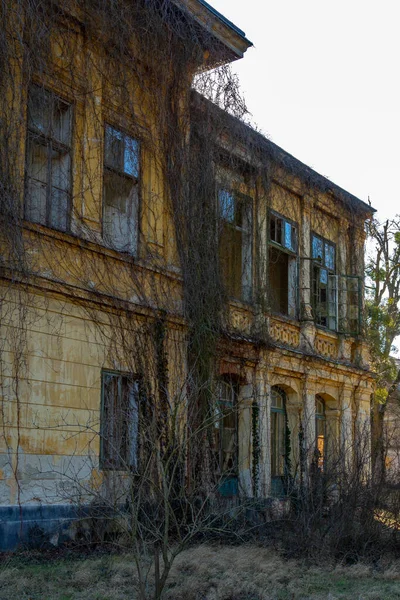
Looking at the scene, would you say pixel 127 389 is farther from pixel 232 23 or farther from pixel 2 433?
pixel 232 23

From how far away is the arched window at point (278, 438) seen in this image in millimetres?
17047

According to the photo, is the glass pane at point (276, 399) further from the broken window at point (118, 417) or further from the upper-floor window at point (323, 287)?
the broken window at point (118, 417)

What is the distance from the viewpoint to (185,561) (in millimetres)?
9867

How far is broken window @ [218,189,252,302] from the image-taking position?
15508mm

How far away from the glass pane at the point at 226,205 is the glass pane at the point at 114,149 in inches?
101

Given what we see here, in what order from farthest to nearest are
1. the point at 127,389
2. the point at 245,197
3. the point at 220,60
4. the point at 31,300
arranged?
the point at 245,197
the point at 220,60
the point at 127,389
the point at 31,300

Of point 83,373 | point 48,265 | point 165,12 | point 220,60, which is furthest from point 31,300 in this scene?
point 220,60

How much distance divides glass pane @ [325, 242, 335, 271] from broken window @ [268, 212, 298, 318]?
3.33ft

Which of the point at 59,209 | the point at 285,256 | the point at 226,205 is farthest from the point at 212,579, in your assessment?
the point at 285,256

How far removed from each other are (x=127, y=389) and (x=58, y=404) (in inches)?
63.3

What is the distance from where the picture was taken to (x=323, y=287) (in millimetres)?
19250

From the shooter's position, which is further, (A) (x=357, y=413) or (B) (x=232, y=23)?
(A) (x=357, y=413)

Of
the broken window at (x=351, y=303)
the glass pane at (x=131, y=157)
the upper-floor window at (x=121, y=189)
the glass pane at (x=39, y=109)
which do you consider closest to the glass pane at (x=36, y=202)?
the glass pane at (x=39, y=109)

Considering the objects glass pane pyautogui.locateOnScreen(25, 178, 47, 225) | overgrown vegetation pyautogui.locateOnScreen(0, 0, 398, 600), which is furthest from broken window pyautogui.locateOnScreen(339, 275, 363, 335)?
glass pane pyautogui.locateOnScreen(25, 178, 47, 225)
